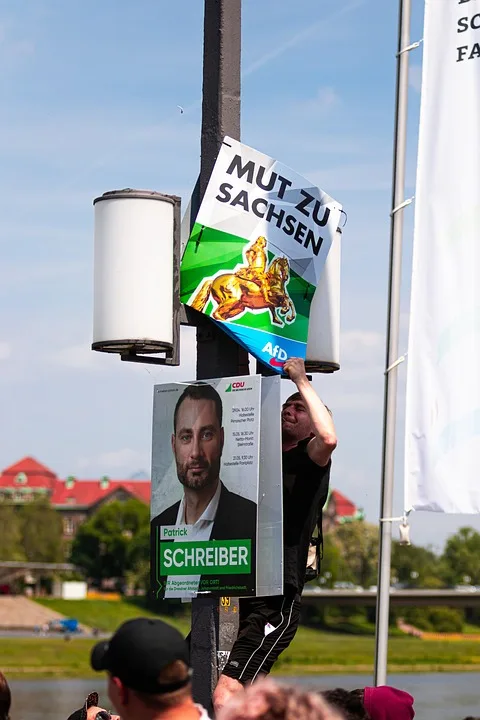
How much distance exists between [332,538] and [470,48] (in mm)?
140842

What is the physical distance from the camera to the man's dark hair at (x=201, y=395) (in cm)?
624

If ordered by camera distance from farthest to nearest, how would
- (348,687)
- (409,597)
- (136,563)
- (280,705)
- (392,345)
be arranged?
1. (136,563)
2. (409,597)
3. (348,687)
4. (392,345)
5. (280,705)

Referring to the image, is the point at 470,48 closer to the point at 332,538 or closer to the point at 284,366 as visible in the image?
the point at 284,366

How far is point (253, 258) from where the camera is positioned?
6473 millimetres

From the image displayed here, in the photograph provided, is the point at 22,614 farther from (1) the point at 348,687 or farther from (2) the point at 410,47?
(2) the point at 410,47

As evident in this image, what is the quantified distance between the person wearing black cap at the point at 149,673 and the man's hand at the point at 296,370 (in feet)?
8.51

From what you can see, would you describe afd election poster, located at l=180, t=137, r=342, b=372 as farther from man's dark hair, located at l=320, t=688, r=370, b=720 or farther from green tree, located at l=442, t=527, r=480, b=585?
green tree, located at l=442, t=527, r=480, b=585

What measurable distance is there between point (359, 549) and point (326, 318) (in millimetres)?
133336

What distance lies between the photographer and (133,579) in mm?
137250

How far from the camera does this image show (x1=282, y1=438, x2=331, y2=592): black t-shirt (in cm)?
602

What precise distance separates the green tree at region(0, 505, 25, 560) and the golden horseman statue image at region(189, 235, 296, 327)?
132 meters

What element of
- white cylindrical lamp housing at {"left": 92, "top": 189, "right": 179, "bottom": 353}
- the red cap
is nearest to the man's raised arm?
white cylindrical lamp housing at {"left": 92, "top": 189, "right": 179, "bottom": 353}

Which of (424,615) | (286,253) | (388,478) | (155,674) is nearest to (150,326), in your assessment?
(286,253)

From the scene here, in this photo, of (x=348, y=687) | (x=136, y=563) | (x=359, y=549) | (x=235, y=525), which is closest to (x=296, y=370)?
(x=235, y=525)
